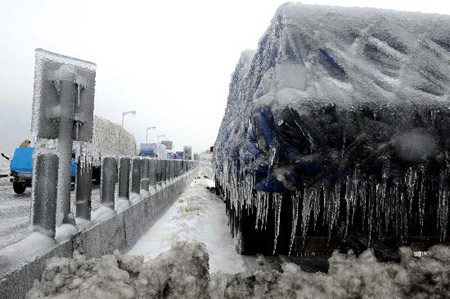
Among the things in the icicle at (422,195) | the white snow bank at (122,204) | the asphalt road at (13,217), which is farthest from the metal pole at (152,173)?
the icicle at (422,195)

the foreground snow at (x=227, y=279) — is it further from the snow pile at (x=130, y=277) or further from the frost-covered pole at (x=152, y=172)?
the frost-covered pole at (x=152, y=172)

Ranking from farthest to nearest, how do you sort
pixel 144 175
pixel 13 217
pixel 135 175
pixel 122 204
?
pixel 13 217 → pixel 144 175 → pixel 135 175 → pixel 122 204

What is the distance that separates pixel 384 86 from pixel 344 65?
0.30 meters

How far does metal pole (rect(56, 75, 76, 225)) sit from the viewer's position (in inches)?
115

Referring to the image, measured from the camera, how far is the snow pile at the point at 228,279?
2135mm

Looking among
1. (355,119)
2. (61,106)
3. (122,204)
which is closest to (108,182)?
(122,204)

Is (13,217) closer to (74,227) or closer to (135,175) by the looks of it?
(135,175)

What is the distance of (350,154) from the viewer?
2.37 m

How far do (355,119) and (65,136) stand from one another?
226 cm

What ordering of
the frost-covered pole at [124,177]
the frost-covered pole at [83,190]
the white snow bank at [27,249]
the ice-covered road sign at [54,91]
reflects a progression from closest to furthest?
the white snow bank at [27,249] < the ice-covered road sign at [54,91] < the frost-covered pole at [83,190] < the frost-covered pole at [124,177]

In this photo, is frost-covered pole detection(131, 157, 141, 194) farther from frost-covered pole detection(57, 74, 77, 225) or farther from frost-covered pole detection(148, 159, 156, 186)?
frost-covered pole detection(57, 74, 77, 225)

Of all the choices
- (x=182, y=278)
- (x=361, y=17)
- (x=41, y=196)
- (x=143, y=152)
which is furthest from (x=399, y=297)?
(x=143, y=152)

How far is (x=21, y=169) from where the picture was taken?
41.3 feet

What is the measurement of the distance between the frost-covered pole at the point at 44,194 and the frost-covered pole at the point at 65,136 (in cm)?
29
